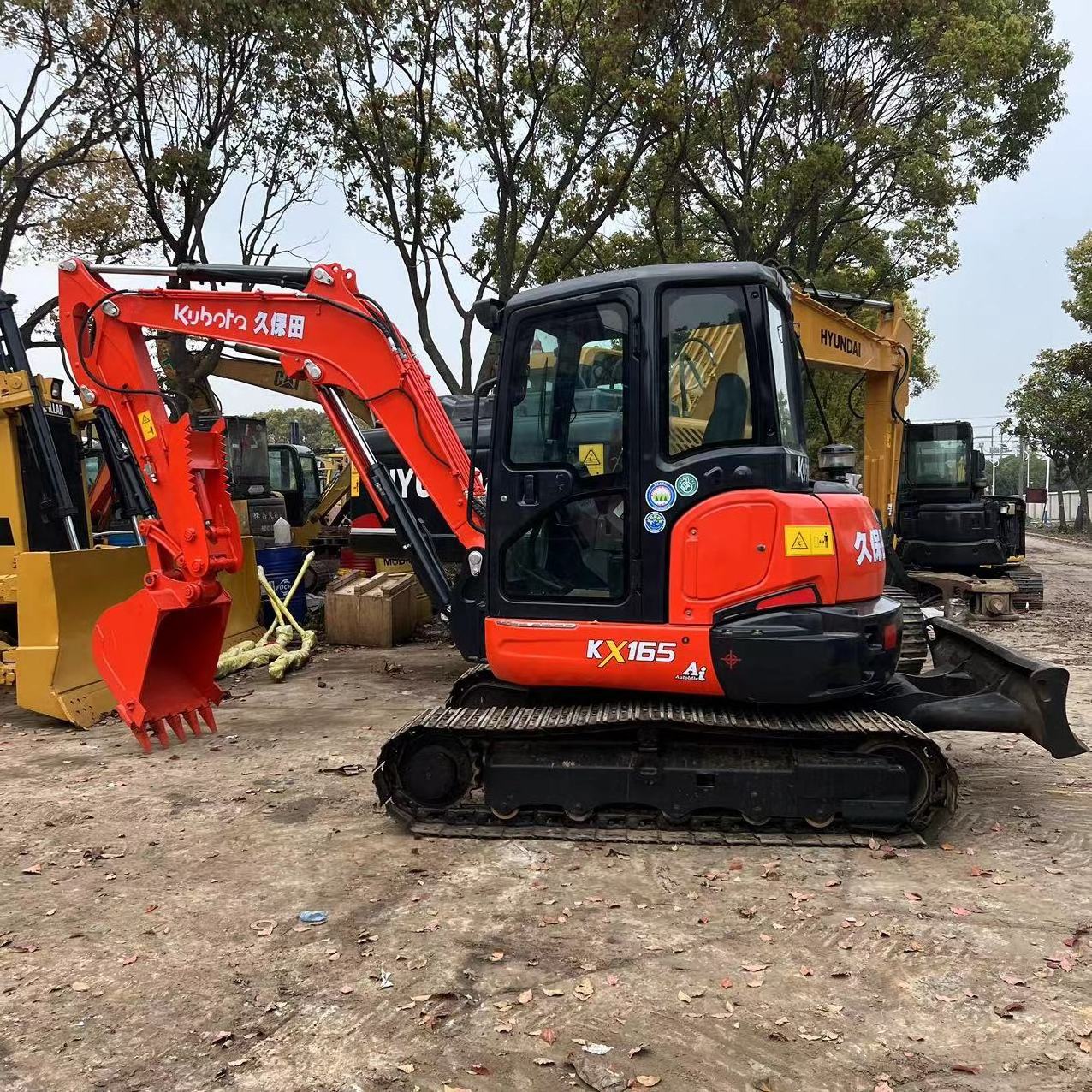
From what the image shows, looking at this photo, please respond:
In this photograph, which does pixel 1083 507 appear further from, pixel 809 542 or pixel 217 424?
pixel 217 424

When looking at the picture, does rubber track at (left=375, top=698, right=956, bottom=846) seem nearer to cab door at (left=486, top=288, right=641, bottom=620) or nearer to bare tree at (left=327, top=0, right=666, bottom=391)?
cab door at (left=486, top=288, right=641, bottom=620)

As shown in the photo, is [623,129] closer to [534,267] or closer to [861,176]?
[534,267]

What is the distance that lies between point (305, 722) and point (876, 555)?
14.8 ft

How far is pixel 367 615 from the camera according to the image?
1064 centimetres

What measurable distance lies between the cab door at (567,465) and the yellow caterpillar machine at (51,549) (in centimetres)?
404

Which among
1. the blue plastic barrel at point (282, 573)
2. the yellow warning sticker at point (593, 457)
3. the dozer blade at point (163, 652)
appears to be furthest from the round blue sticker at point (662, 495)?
the blue plastic barrel at point (282, 573)

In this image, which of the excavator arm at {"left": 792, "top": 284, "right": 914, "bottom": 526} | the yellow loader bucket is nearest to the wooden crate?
the yellow loader bucket

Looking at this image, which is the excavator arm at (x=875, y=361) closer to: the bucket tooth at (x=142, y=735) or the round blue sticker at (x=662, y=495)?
the round blue sticker at (x=662, y=495)

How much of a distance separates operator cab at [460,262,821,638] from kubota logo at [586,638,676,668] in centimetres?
14

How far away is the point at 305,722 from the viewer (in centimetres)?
721

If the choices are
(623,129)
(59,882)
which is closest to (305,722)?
(59,882)

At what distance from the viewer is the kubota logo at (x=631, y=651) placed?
4617 mm

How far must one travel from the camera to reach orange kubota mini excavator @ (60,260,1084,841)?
14.9ft

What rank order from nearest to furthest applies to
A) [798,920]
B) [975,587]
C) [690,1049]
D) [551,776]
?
[690,1049]
[798,920]
[551,776]
[975,587]
